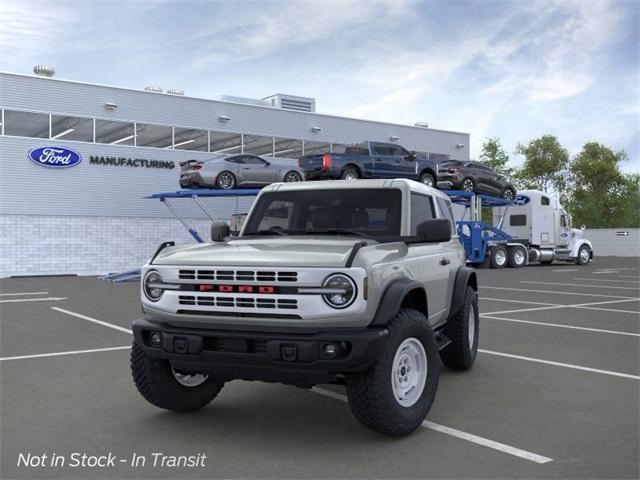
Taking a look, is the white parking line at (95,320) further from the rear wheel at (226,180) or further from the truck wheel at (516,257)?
the truck wheel at (516,257)

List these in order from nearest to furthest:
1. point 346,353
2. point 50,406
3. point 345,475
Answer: point 345,475
point 346,353
point 50,406

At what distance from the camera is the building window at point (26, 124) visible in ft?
84.8

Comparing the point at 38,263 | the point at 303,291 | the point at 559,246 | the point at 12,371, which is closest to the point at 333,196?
the point at 303,291

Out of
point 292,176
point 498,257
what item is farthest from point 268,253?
point 498,257

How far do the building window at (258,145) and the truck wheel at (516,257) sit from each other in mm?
12282

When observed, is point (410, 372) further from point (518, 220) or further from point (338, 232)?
point (518, 220)

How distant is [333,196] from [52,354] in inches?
171

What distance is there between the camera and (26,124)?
86.0 ft

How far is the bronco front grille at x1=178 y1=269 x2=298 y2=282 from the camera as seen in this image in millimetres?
4438

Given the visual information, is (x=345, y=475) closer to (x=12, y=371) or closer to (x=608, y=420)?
(x=608, y=420)

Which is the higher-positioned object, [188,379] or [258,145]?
[258,145]

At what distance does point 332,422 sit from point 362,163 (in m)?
17.4

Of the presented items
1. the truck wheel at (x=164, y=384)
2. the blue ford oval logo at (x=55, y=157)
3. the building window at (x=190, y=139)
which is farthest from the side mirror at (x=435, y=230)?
the building window at (x=190, y=139)

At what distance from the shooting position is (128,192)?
94.0ft
